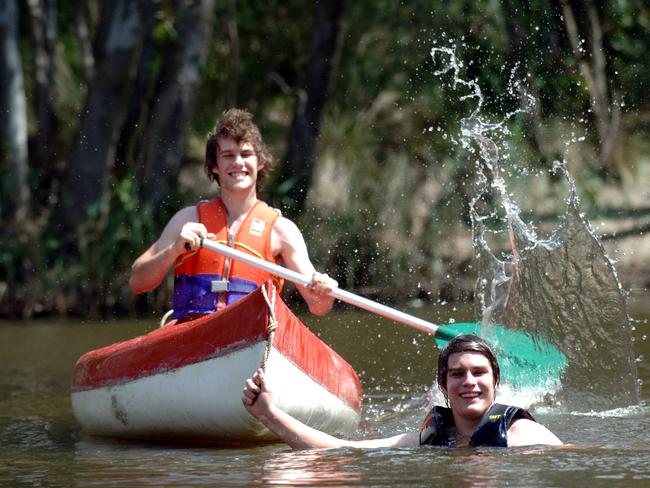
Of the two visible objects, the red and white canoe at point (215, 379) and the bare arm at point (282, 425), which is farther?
the red and white canoe at point (215, 379)

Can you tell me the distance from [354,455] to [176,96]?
26.5 feet

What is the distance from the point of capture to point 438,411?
17.5ft

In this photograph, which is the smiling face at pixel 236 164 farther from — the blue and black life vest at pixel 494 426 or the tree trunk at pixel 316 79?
the tree trunk at pixel 316 79

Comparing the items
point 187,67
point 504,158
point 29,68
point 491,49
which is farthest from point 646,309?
point 29,68

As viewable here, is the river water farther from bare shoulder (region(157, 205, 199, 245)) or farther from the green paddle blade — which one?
bare shoulder (region(157, 205, 199, 245))

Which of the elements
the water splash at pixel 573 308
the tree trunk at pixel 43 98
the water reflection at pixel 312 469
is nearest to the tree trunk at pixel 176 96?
the tree trunk at pixel 43 98

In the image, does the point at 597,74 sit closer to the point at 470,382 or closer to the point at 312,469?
the point at 470,382

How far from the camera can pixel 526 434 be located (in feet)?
17.1

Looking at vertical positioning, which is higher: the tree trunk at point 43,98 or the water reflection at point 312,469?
the tree trunk at point 43,98

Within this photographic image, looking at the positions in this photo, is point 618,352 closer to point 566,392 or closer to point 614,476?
point 566,392

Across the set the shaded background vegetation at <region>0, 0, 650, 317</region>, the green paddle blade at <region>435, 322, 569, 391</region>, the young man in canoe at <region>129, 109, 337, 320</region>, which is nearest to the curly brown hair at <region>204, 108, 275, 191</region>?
the young man in canoe at <region>129, 109, 337, 320</region>

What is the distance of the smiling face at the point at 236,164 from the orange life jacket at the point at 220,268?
0.45ft

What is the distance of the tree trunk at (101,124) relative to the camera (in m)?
12.7

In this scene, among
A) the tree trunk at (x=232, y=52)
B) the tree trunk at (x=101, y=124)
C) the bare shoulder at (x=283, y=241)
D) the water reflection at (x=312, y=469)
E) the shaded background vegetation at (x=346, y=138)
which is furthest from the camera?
the tree trunk at (x=232, y=52)
